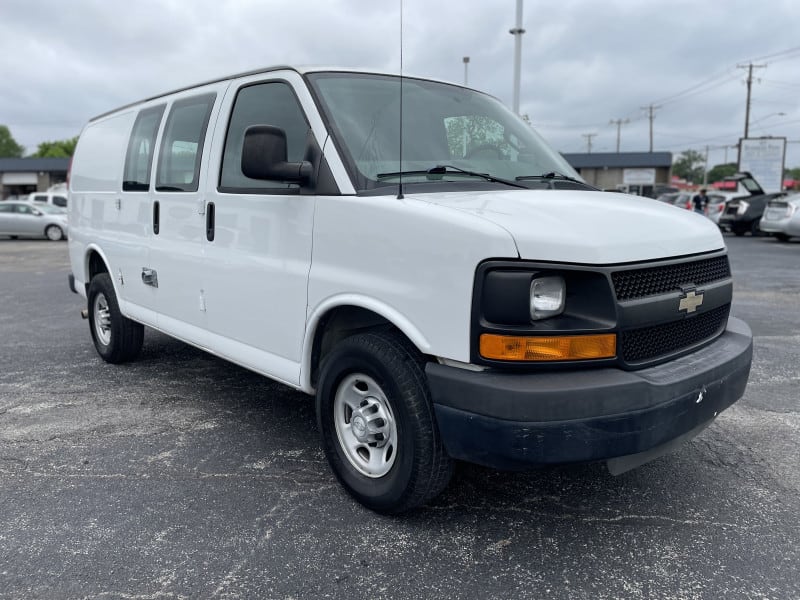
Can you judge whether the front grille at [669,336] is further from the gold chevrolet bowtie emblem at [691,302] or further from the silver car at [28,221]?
the silver car at [28,221]

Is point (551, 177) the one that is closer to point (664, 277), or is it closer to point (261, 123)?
point (664, 277)

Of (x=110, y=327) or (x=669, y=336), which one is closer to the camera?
(x=669, y=336)

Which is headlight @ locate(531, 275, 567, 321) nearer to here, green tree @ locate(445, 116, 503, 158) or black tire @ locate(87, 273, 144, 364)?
green tree @ locate(445, 116, 503, 158)

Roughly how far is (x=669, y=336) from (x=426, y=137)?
1.57 m

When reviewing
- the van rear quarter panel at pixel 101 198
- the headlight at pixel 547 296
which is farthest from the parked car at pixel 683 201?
the headlight at pixel 547 296

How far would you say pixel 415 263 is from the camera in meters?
2.74

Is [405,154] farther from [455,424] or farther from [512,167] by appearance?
[455,424]

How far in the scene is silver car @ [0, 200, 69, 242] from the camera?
Answer: 944 inches

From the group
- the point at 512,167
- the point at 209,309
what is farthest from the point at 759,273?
the point at 209,309

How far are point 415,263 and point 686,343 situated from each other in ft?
4.16

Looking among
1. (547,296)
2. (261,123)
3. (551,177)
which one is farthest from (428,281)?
(261,123)

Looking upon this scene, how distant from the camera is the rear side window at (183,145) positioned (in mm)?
4141

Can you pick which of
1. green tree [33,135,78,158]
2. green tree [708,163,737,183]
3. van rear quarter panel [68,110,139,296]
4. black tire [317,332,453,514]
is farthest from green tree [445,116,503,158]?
green tree [708,163,737,183]

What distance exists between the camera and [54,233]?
24188 millimetres
